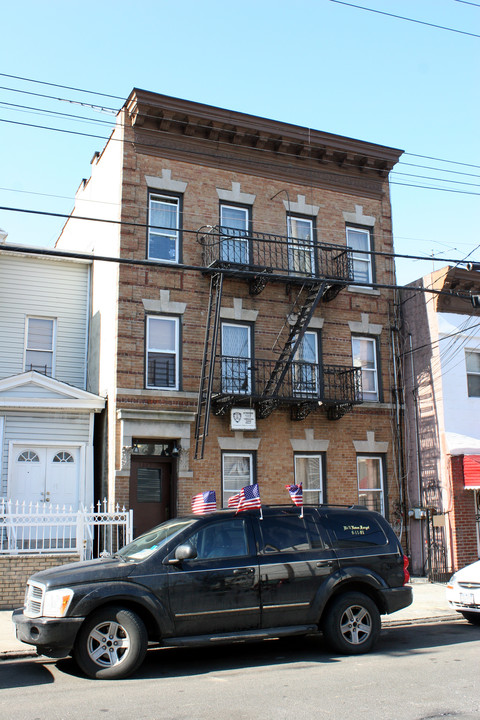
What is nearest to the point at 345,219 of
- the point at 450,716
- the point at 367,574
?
the point at 367,574

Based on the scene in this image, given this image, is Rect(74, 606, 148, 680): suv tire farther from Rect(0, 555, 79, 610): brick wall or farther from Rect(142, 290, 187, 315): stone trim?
Rect(142, 290, 187, 315): stone trim

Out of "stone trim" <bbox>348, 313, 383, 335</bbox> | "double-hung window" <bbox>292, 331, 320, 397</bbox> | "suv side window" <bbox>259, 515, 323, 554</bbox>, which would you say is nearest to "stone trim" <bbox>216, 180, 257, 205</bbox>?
"double-hung window" <bbox>292, 331, 320, 397</bbox>

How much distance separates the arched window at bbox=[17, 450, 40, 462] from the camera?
50.8ft

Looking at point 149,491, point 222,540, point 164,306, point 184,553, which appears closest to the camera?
point 184,553

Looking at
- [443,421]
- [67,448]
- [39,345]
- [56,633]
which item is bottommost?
[56,633]

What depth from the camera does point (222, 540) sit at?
28.3 feet

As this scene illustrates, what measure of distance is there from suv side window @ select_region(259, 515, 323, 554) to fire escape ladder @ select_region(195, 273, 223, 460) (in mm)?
6099

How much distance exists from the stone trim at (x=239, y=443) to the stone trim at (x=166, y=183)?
20.1 ft

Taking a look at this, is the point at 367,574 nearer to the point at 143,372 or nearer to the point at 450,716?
the point at 450,716

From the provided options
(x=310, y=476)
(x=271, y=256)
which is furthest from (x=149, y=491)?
(x=271, y=256)

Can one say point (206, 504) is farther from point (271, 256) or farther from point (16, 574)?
point (271, 256)

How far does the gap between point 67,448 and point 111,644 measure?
863 cm

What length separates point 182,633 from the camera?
7949mm

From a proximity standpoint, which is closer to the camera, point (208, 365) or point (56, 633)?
point (56, 633)
